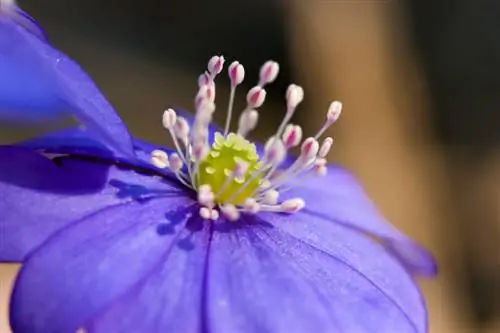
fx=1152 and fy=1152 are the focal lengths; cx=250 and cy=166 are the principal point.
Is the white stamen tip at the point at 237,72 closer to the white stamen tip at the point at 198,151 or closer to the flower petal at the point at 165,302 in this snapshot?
the white stamen tip at the point at 198,151

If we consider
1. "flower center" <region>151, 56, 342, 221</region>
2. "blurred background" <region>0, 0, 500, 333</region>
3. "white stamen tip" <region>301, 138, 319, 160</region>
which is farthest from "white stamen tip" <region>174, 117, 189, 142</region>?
"blurred background" <region>0, 0, 500, 333</region>

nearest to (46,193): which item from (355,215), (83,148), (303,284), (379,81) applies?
(83,148)

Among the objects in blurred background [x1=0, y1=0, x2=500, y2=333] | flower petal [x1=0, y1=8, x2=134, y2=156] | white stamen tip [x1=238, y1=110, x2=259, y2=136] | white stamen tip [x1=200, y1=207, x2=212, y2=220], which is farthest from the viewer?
blurred background [x1=0, y1=0, x2=500, y2=333]

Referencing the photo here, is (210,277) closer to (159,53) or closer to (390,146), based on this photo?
(390,146)

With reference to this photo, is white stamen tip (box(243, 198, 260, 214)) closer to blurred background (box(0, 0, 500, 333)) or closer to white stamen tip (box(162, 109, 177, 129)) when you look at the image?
white stamen tip (box(162, 109, 177, 129))

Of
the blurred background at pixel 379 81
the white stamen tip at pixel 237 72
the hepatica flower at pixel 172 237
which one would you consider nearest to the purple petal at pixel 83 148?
the hepatica flower at pixel 172 237

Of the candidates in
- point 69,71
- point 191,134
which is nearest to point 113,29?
point 191,134
